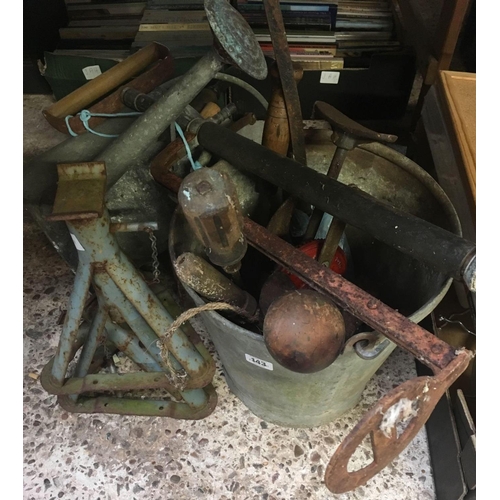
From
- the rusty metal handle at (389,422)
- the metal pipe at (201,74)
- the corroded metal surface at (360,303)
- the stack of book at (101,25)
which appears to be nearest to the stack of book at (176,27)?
the stack of book at (101,25)

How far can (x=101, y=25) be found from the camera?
1.75 meters

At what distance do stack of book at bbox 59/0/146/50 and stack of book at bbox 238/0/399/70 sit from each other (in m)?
0.43

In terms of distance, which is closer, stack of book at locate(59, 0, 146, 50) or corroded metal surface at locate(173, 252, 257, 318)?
corroded metal surface at locate(173, 252, 257, 318)

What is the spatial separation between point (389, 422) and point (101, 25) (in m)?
1.74

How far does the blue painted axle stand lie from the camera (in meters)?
0.84

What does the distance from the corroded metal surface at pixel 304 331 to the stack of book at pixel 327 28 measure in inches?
45.5

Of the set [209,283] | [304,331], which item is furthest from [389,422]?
[209,283]

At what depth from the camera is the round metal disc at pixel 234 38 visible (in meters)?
0.79

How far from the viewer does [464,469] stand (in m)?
0.94

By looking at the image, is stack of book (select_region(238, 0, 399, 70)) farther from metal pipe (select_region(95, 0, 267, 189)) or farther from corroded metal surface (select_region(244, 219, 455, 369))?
corroded metal surface (select_region(244, 219, 455, 369))

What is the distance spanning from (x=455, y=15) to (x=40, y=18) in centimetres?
149

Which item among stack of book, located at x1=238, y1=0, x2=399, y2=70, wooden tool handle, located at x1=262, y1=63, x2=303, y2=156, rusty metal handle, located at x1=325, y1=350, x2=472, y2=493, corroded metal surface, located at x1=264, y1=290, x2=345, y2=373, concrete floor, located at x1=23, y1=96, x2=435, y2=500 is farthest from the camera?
stack of book, located at x1=238, y1=0, x2=399, y2=70

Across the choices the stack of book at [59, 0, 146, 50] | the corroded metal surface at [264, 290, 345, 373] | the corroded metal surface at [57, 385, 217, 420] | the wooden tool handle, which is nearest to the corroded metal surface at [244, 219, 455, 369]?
the corroded metal surface at [264, 290, 345, 373]

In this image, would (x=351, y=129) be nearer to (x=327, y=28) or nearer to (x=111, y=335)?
(x=111, y=335)
